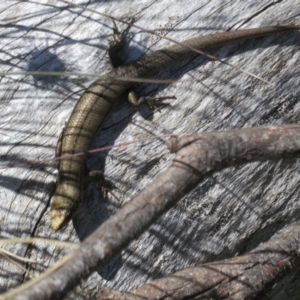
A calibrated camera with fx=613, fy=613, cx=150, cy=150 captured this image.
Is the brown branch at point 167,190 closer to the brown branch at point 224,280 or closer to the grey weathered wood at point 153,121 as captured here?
the brown branch at point 224,280

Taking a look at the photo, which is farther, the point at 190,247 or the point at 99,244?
the point at 190,247

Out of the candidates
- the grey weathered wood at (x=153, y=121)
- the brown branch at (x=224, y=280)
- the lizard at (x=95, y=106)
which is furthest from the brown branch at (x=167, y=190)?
the lizard at (x=95, y=106)

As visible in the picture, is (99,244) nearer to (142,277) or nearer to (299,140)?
(299,140)

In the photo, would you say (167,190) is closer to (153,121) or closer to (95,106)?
(153,121)

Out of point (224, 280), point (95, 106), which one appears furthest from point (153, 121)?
point (224, 280)

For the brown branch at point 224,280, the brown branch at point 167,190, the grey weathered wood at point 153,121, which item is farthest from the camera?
the grey weathered wood at point 153,121

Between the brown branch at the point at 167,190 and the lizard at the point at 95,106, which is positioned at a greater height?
A: the lizard at the point at 95,106

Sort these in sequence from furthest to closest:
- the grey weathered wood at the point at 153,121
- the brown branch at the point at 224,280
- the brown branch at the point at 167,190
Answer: the grey weathered wood at the point at 153,121 < the brown branch at the point at 224,280 < the brown branch at the point at 167,190

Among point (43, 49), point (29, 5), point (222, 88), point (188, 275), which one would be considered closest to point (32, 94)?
point (43, 49)
